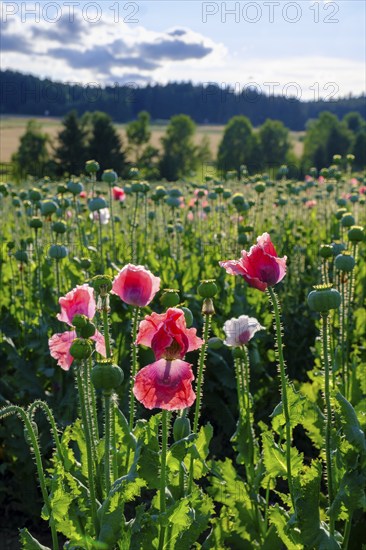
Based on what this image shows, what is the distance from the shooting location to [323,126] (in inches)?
2361

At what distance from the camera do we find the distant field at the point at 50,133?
5653cm

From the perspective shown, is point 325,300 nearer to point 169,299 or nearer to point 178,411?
point 169,299

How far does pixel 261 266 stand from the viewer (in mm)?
1798

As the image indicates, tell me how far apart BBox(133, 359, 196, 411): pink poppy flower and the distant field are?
47.6m

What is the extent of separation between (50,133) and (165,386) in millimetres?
58134

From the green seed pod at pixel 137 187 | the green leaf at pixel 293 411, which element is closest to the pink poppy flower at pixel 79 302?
the green leaf at pixel 293 411

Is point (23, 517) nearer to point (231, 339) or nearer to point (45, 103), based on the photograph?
point (231, 339)

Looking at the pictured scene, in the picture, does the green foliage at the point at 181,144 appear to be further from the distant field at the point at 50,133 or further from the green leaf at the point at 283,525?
the green leaf at the point at 283,525

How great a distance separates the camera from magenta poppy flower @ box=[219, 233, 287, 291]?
1792 millimetres

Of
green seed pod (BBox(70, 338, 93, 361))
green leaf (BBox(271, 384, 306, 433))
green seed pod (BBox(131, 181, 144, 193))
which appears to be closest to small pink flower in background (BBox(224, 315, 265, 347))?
green leaf (BBox(271, 384, 306, 433))

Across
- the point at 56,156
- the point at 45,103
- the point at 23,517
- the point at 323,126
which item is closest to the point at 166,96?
the point at 45,103

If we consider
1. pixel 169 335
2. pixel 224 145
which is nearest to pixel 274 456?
pixel 169 335

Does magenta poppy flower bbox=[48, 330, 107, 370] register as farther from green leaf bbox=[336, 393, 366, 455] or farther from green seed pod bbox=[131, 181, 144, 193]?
green seed pod bbox=[131, 181, 144, 193]

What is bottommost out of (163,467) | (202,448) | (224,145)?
(202,448)
